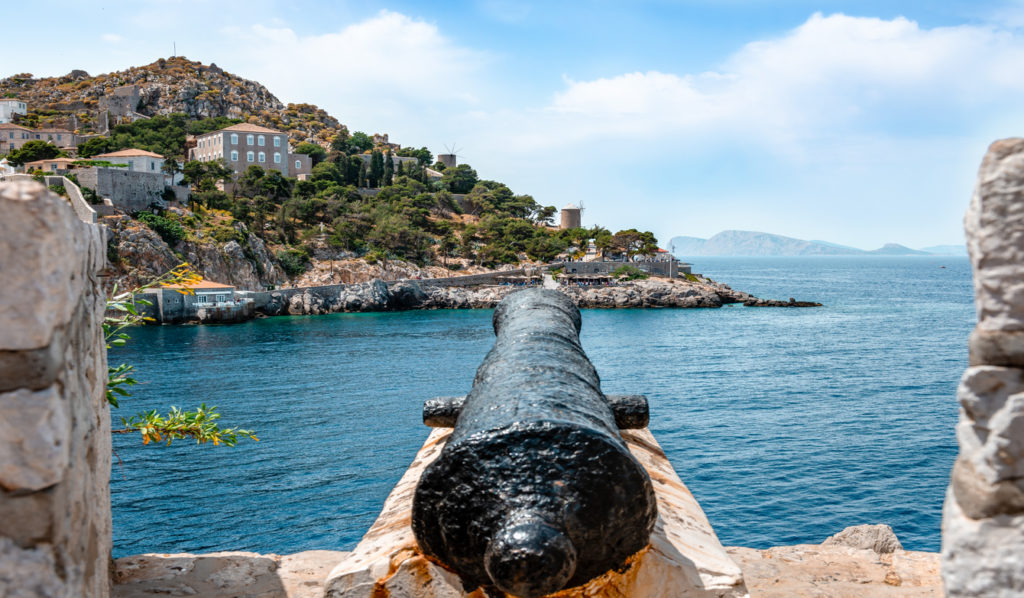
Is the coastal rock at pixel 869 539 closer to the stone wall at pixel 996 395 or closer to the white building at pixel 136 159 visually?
the stone wall at pixel 996 395

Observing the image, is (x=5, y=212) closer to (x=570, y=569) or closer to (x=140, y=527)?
(x=570, y=569)

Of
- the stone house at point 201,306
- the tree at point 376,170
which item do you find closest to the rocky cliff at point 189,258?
the stone house at point 201,306

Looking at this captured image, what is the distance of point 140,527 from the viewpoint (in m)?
15.3

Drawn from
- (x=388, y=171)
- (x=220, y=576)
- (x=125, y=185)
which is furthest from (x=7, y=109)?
(x=220, y=576)

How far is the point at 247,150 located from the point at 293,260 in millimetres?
27343

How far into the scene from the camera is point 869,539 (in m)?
9.92

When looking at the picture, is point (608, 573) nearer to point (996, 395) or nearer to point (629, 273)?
point (996, 395)

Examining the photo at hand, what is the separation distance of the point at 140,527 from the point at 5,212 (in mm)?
15020

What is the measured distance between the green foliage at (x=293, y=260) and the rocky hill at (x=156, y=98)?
4645cm

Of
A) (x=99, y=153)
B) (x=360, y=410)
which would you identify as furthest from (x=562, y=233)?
(x=360, y=410)

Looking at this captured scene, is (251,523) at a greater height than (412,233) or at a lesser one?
lesser

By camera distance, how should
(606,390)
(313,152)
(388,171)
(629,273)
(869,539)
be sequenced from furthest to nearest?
1. (313,152)
2. (388,171)
3. (629,273)
4. (606,390)
5. (869,539)

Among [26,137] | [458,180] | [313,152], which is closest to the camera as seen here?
[26,137]

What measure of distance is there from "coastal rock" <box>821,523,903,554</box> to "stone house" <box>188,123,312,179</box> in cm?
8322
